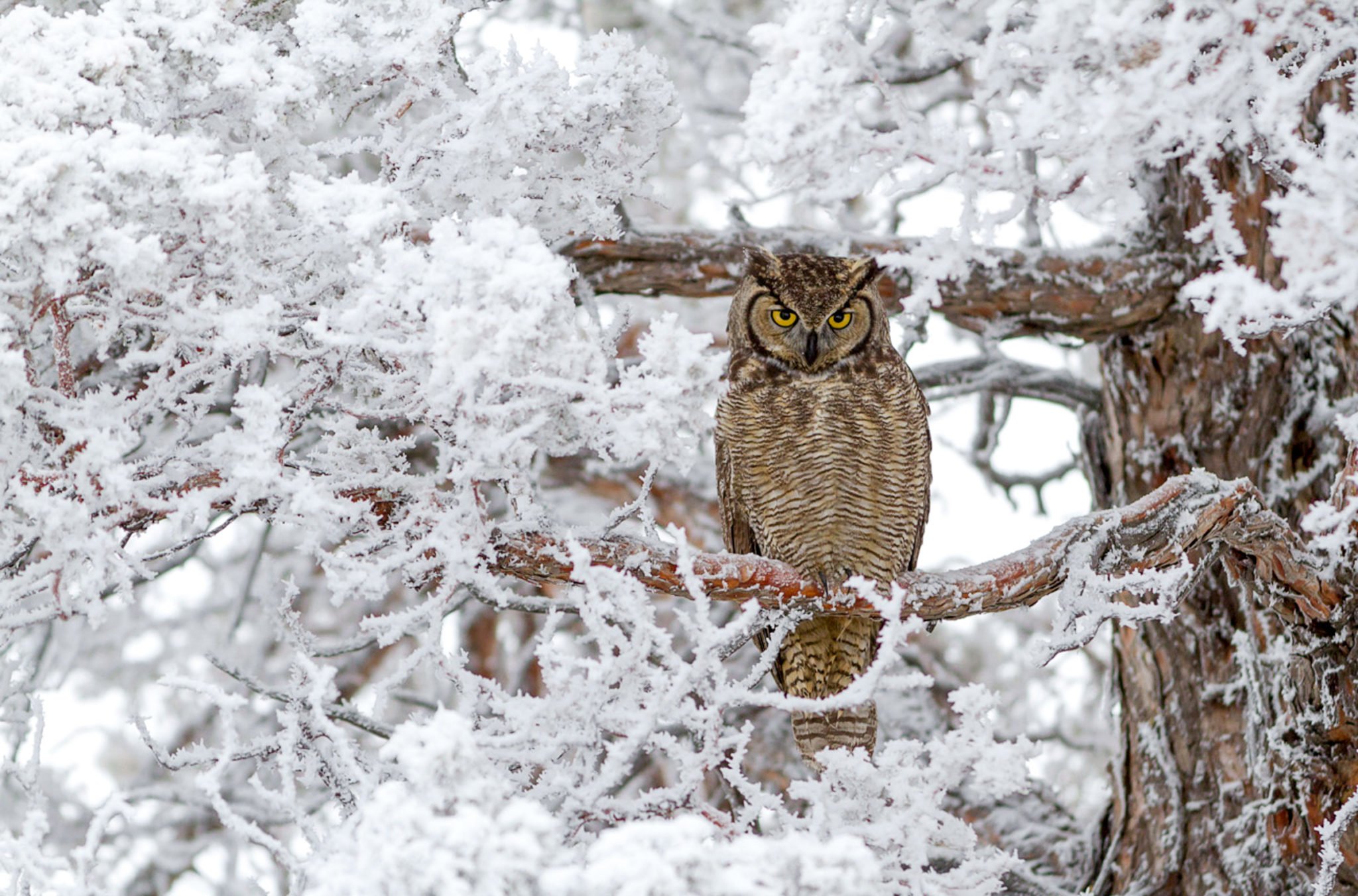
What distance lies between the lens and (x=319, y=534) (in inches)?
91.4

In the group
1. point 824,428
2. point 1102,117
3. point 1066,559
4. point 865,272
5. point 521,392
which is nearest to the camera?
point 1102,117

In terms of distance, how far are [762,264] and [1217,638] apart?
1.80 m

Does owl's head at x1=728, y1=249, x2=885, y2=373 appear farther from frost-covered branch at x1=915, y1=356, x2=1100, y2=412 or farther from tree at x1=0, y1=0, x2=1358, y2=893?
frost-covered branch at x1=915, y1=356, x2=1100, y2=412

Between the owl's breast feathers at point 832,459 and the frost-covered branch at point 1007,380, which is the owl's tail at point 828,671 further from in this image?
the frost-covered branch at point 1007,380

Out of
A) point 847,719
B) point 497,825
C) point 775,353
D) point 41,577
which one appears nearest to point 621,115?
point 775,353

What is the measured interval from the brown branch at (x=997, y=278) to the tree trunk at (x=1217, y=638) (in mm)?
153

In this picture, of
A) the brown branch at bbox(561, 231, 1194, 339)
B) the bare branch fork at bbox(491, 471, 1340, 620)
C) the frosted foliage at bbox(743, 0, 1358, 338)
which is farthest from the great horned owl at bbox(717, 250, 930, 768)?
the frosted foliage at bbox(743, 0, 1358, 338)

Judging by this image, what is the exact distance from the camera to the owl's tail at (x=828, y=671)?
3986 millimetres

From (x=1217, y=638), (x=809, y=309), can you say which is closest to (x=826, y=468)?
(x=809, y=309)

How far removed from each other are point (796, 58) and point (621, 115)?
73cm

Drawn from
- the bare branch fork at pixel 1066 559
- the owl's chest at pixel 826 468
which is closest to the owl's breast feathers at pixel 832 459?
the owl's chest at pixel 826 468

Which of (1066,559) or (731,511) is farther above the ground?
(731,511)

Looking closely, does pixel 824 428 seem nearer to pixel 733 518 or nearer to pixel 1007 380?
pixel 733 518

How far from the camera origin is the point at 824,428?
147 inches
